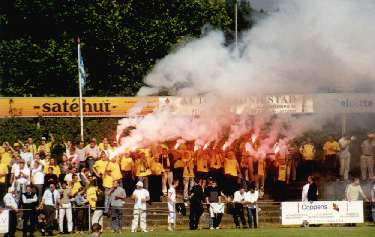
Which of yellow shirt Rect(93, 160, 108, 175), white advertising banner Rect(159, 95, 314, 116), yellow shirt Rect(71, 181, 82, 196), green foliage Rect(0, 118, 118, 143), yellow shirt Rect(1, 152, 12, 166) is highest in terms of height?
white advertising banner Rect(159, 95, 314, 116)

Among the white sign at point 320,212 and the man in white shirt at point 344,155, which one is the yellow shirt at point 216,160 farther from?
the man in white shirt at point 344,155

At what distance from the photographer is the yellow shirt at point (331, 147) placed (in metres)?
34.7

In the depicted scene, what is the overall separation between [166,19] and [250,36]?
18011 mm

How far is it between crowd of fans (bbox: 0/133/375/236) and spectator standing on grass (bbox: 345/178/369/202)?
146 cm

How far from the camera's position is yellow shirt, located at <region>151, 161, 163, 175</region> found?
3219 centimetres

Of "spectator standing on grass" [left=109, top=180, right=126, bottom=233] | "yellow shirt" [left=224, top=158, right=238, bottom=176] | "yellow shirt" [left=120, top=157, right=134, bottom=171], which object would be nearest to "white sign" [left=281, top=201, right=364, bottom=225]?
"yellow shirt" [left=224, top=158, right=238, bottom=176]

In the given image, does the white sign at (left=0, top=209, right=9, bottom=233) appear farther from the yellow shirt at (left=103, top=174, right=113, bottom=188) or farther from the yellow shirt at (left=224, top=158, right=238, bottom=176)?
the yellow shirt at (left=224, top=158, right=238, bottom=176)

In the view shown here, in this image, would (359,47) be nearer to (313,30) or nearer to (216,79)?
(313,30)

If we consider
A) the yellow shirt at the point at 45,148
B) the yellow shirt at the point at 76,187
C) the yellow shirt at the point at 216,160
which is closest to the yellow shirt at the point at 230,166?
the yellow shirt at the point at 216,160

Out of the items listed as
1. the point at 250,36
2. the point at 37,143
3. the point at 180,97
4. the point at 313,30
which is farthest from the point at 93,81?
the point at 313,30

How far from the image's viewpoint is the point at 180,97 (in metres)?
30.9

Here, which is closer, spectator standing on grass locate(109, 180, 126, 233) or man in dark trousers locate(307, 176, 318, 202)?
spectator standing on grass locate(109, 180, 126, 233)

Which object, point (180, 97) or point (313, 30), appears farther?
point (180, 97)

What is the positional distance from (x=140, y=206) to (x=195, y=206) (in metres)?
1.84
